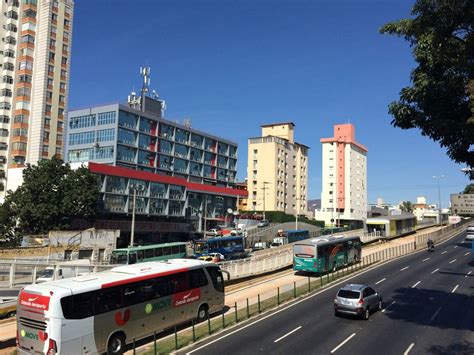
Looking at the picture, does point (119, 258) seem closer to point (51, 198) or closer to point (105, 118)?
point (51, 198)

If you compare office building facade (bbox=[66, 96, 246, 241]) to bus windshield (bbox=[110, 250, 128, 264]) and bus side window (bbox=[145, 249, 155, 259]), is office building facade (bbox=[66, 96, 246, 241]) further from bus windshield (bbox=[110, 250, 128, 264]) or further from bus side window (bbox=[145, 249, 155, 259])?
bus windshield (bbox=[110, 250, 128, 264])

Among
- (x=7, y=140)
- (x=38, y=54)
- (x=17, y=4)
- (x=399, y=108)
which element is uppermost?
(x=17, y=4)

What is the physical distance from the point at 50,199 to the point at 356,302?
48.5 meters

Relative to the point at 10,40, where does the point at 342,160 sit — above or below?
below

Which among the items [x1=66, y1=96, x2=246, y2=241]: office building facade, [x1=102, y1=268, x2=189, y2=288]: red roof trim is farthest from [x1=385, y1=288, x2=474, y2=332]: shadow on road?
[x1=66, y1=96, x2=246, y2=241]: office building facade

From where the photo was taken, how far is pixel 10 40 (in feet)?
308

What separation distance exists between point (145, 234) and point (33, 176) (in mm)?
25743

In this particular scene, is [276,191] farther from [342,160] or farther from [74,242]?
[74,242]

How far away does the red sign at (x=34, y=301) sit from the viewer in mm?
17047

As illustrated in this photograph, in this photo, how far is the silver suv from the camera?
23.9m

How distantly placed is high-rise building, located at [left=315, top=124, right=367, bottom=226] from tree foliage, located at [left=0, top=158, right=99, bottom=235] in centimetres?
8544

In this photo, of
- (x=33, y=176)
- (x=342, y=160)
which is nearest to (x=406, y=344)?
(x=33, y=176)

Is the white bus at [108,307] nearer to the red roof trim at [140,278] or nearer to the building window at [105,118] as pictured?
the red roof trim at [140,278]

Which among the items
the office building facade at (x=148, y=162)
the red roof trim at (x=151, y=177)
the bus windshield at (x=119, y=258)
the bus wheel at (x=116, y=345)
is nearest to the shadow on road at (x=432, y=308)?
the bus wheel at (x=116, y=345)
